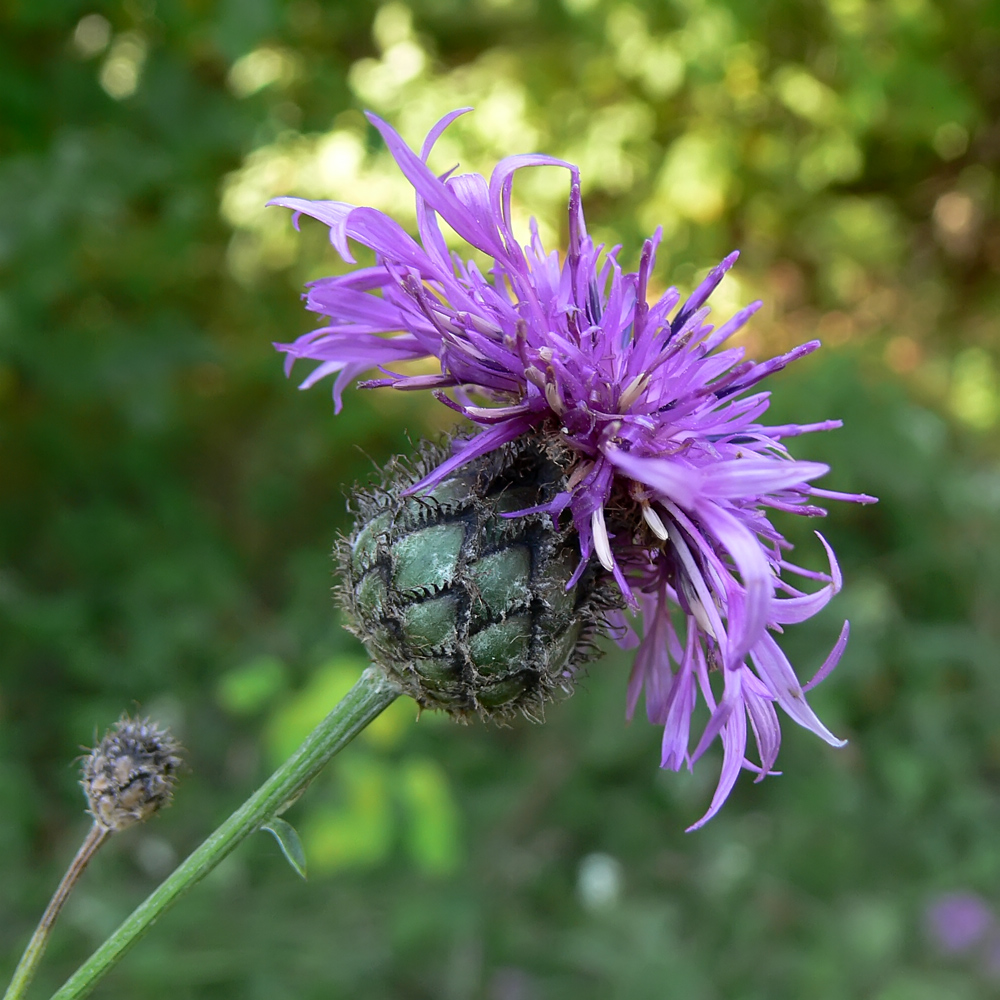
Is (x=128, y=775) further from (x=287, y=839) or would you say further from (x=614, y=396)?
(x=614, y=396)

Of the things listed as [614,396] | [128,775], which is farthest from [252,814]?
[614,396]

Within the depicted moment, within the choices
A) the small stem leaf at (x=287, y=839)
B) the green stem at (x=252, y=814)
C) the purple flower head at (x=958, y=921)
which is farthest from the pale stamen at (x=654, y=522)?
the purple flower head at (x=958, y=921)

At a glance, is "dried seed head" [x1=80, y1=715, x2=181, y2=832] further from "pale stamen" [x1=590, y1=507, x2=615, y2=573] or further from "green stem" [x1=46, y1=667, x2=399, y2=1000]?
"pale stamen" [x1=590, y1=507, x2=615, y2=573]

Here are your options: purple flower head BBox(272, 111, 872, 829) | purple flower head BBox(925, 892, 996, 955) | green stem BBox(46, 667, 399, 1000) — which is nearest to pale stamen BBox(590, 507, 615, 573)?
purple flower head BBox(272, 111, 872, 829)

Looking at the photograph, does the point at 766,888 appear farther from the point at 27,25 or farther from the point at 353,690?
the point at 27,25

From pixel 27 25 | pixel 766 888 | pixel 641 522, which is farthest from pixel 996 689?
pixel 27 25

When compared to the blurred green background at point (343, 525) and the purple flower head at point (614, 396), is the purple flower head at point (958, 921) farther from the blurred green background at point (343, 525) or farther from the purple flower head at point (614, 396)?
the purple flower head at point (614, 396)
